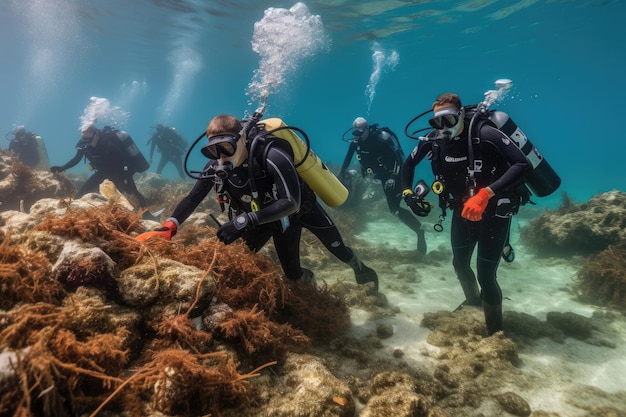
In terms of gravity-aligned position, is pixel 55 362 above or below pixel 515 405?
above

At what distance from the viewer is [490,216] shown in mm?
4898

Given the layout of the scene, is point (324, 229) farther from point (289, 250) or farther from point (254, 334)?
point (254, 334)

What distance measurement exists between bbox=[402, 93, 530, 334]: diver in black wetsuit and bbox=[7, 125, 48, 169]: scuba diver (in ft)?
54.5

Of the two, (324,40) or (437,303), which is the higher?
(324,40)

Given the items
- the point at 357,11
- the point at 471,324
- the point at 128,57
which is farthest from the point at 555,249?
the point at 128,57

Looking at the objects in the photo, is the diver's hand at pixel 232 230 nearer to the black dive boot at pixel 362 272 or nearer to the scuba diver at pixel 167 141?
the black dive boot at pixel 362 272

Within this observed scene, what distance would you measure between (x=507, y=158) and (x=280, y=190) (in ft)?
10.4

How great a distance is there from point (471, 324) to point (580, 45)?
55.0 meters

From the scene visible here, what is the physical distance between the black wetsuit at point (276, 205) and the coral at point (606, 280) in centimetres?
573

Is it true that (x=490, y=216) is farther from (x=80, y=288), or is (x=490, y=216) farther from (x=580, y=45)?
(x=580, y=45)

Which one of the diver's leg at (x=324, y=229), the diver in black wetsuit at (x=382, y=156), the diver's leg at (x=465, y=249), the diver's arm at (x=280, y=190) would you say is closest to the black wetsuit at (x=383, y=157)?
the diver in black wetsuit at (x=382, y=156)

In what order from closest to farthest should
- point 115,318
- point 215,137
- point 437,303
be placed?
point 115,318 → point 215,137 → point 437,303

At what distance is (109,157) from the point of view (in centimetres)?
1020

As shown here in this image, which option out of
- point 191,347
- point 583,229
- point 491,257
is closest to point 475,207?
point 491,257
